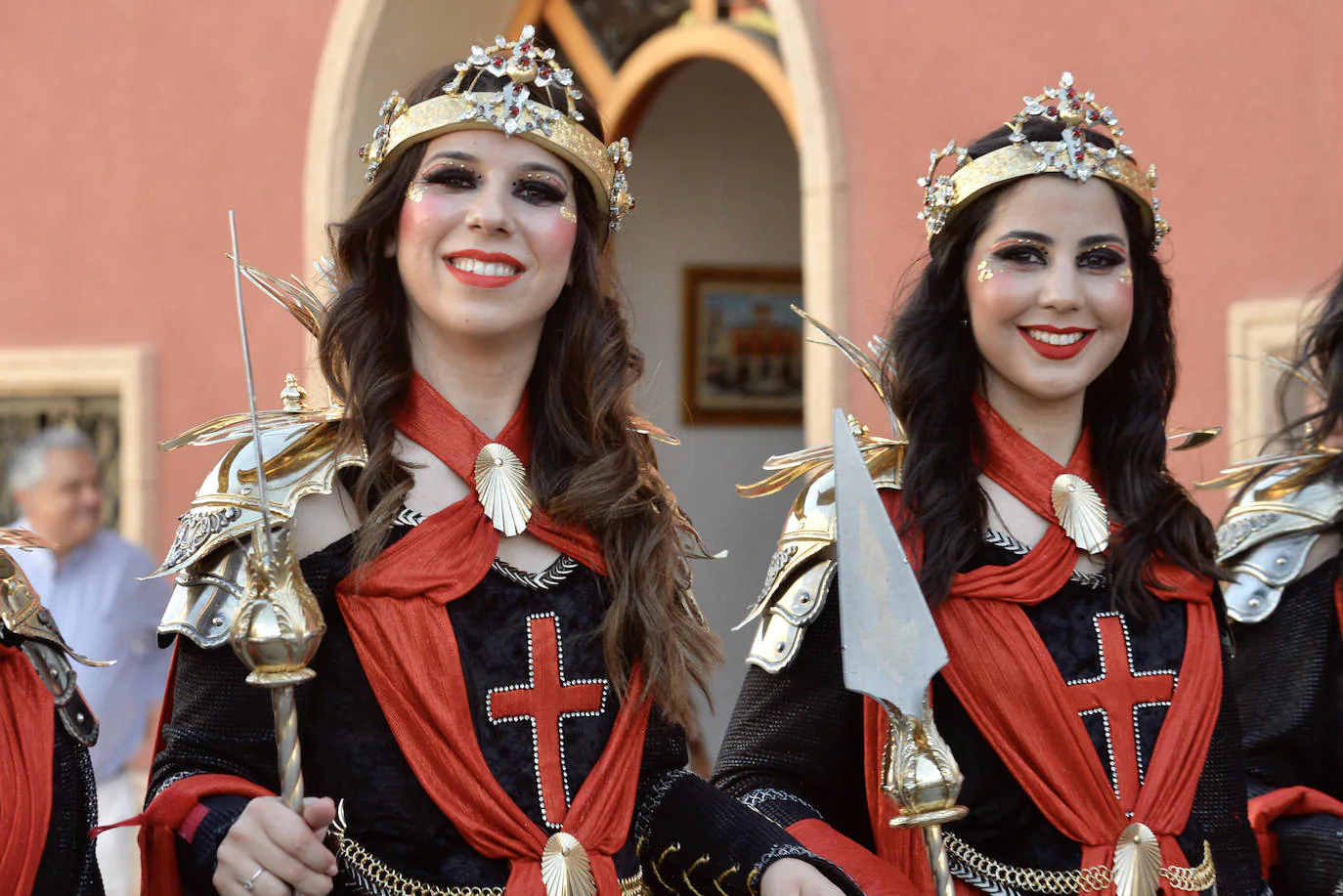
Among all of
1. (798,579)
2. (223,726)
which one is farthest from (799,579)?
(223,726)

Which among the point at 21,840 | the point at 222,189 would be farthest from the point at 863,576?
the point at 222,189

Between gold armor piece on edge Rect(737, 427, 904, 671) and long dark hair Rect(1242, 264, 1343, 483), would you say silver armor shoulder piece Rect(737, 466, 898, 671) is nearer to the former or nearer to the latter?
gold armor piece on edge Rect(737, 427, 904, 671)

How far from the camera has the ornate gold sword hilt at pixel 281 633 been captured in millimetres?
2082

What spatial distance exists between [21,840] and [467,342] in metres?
0.85

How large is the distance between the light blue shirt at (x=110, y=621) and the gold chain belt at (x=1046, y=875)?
356 centimetres

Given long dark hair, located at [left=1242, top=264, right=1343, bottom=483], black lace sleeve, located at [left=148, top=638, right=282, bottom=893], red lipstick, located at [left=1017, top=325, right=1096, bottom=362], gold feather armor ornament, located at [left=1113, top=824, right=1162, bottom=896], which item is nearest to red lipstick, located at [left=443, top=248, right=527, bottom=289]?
black lace sleeve, located at [left=148, top=638, right=282, bottom=893]

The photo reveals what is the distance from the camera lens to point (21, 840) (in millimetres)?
2385

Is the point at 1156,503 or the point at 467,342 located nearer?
the point at 467,342

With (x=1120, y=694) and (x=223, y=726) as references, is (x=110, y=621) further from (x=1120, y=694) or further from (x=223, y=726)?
(x=1120, y=694)

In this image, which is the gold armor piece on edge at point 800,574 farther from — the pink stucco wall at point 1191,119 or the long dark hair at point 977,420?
the pink stucco wall at point 1191,119

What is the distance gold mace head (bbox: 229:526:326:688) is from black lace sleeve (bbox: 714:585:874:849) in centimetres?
86

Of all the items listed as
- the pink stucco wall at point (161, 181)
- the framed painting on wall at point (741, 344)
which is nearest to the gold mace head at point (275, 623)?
the pink stucco wall at point (161, 181)

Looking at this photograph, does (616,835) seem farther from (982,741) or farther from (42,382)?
(42,382)

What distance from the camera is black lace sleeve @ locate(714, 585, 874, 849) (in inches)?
108
